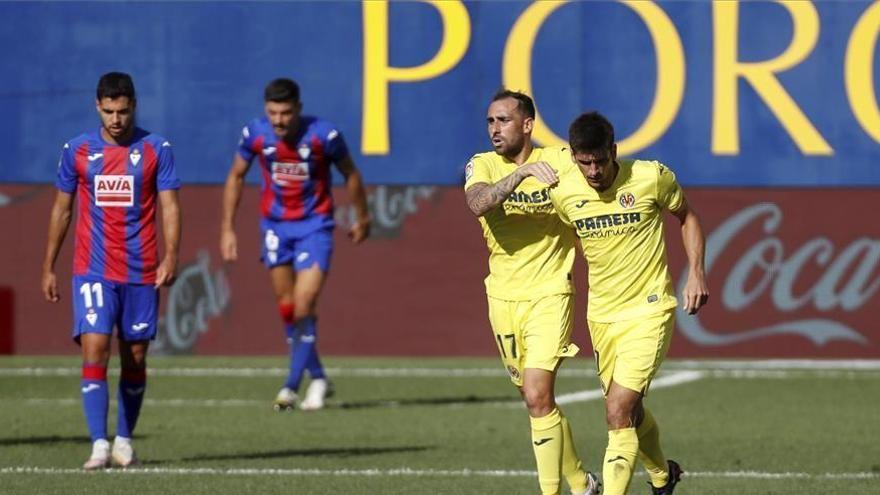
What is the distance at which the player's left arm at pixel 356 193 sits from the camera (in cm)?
1498

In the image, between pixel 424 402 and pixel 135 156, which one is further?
pixel 424 402

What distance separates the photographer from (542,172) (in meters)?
9.27

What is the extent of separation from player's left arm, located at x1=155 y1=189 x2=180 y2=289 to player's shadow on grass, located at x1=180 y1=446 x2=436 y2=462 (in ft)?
3.84

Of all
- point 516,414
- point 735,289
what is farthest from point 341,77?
point 516,414

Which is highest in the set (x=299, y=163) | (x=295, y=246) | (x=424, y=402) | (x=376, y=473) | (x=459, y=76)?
(x=459, y=76)

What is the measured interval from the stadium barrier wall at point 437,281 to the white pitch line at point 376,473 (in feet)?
25.7

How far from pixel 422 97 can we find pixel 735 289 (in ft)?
11.3

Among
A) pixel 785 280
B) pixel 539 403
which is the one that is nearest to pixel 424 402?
pixel 785 280

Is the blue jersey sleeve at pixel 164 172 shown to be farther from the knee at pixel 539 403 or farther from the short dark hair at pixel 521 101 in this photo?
the knee at pixel 539 403

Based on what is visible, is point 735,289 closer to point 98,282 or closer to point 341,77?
point 341,77

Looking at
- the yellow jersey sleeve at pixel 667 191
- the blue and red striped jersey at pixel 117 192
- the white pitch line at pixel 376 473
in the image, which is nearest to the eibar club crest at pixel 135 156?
the blue and red striped jersey at pixel 117 192

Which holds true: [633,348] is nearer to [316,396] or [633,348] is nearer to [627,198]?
[627,198]

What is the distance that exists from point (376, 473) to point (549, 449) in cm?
192

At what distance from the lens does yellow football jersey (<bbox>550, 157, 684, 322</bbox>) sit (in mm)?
9539
